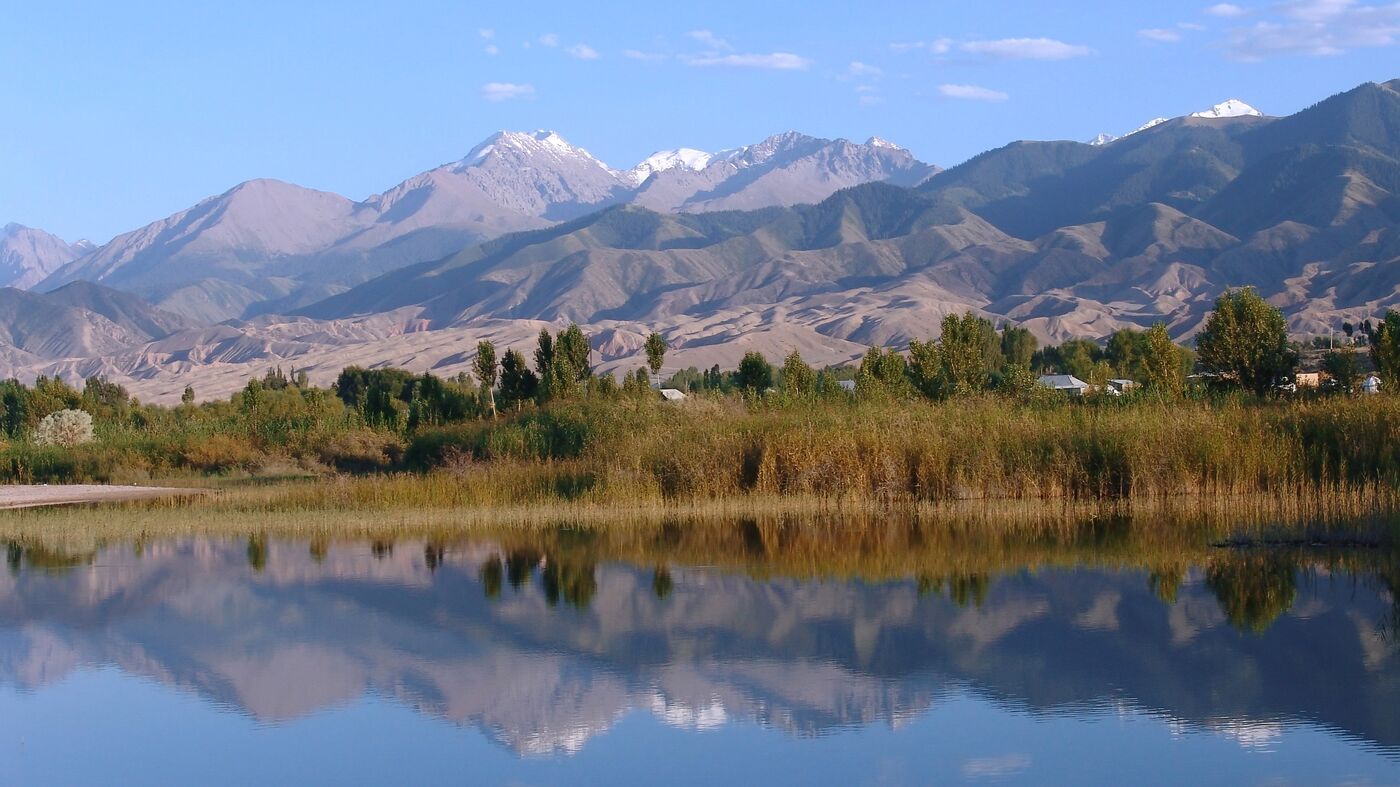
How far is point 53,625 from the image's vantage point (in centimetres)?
1480

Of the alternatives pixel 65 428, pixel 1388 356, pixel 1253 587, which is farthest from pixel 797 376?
pixel 1253 587

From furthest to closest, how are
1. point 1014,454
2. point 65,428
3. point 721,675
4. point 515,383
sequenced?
1. point 65,428
2. point 515,383
3. point 1014,454
4. point 721,675

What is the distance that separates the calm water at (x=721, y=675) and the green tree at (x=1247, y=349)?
62.2ft

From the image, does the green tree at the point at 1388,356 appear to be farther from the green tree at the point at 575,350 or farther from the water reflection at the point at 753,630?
the green tree at the point at 575,350

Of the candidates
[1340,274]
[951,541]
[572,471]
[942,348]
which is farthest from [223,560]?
[1340,274]

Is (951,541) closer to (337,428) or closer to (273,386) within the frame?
(337,428)

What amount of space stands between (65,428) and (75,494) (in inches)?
686

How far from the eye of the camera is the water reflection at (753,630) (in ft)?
35.1

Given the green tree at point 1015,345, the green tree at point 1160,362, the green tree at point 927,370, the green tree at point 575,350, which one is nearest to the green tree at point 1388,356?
the green tree at point 1160,362

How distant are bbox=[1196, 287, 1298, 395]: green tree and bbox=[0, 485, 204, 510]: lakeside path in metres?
21.2

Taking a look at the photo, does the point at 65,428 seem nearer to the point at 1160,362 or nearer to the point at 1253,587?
the point at 1160,362

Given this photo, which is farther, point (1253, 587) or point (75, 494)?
point (75, 494)

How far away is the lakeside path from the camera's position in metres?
29.4

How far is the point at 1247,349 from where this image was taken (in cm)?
3397
